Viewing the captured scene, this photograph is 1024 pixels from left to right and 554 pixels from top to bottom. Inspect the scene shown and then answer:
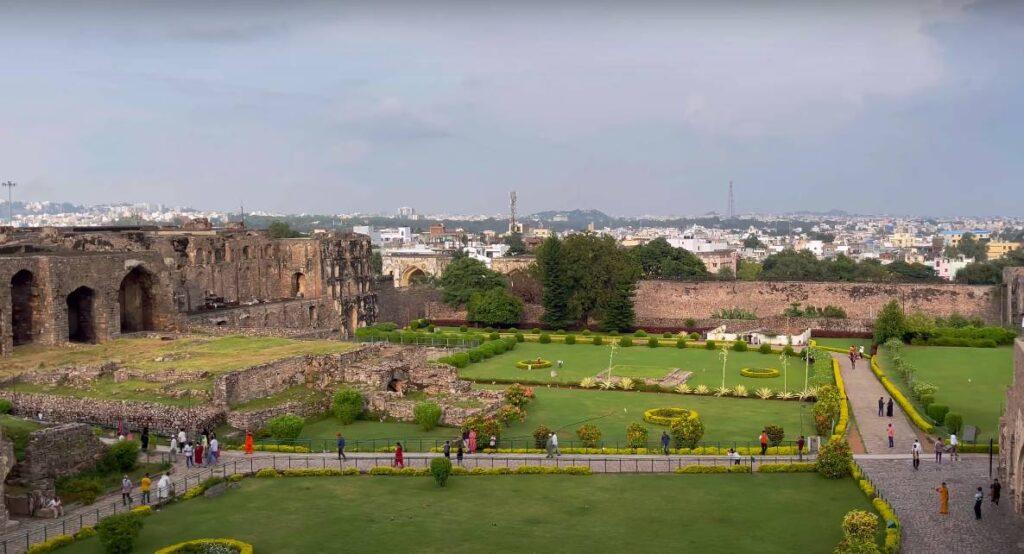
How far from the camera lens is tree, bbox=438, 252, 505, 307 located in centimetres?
5497

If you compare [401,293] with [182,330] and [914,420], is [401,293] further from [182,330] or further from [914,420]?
[914,420]

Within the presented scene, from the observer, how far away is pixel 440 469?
778 inches

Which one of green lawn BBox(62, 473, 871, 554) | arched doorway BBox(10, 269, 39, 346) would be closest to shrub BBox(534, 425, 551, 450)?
green lawn BBox(62, 473, 871, 554)

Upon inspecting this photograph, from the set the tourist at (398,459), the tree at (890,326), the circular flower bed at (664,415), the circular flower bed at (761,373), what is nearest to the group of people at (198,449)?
the tourist at (398,459)

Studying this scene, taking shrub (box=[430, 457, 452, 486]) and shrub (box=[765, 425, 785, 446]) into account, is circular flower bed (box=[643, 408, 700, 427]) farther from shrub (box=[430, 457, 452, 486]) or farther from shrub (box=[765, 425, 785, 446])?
shrub (box=[430, 457, 452, 486])

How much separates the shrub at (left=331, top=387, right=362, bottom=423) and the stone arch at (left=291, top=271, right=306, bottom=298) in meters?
24.9

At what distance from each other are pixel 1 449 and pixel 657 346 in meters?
31.4

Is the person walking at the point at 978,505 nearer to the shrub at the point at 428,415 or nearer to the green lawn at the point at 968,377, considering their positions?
the green lawn at the point at 968,377

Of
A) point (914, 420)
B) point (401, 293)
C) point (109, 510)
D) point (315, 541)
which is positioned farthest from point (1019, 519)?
point (401, 293)

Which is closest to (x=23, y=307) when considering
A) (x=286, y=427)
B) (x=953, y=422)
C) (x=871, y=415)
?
(x=286, y=427)

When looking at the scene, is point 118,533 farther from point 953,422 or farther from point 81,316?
point 81,316

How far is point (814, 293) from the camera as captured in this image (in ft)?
178

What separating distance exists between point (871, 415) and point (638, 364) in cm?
1182

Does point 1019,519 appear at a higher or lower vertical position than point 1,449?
lower
